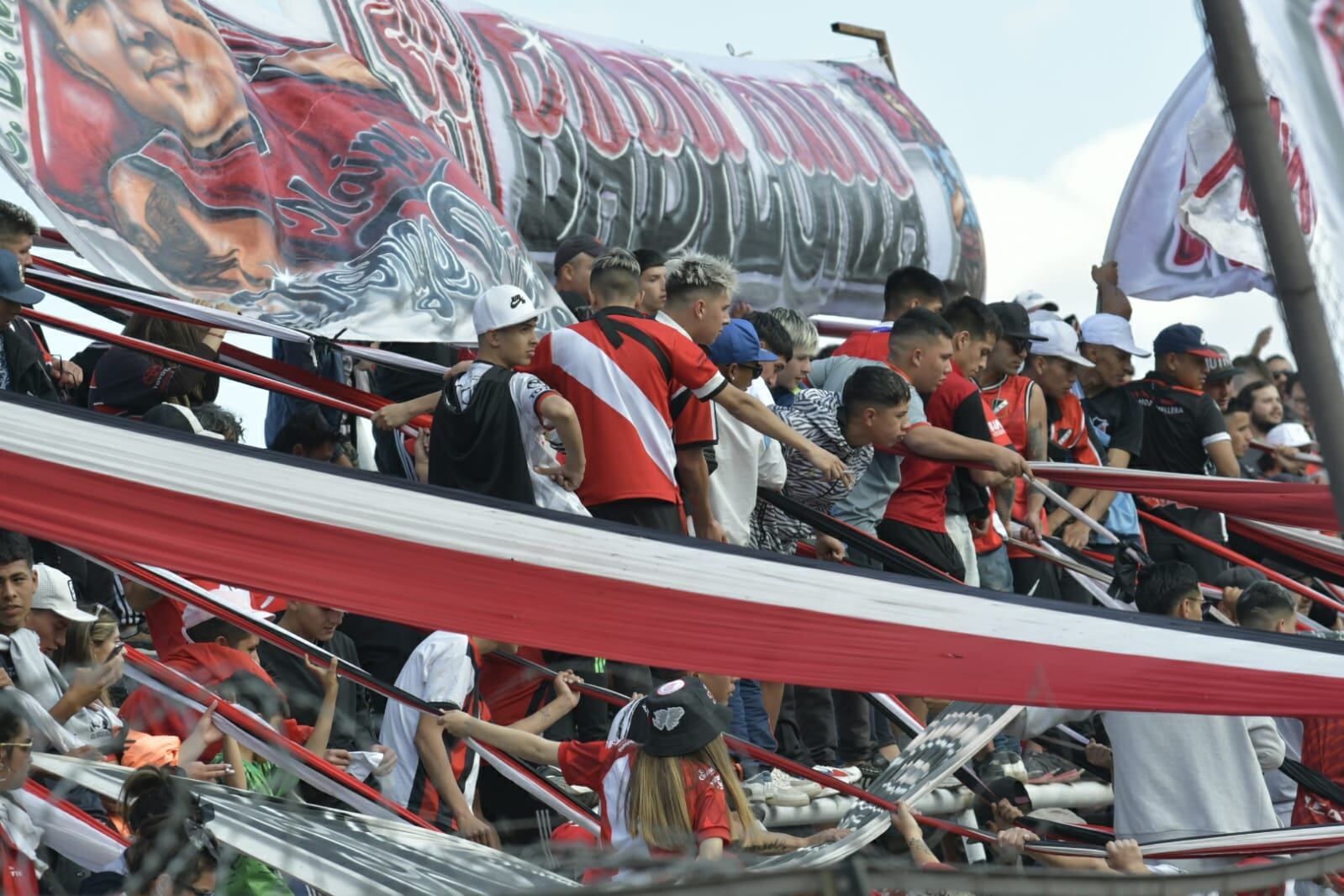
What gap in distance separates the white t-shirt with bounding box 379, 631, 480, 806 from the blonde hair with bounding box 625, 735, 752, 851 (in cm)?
100

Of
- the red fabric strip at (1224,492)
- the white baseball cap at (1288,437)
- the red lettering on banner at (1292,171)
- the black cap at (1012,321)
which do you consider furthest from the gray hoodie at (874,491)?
the white baseball cap at (1288,437)

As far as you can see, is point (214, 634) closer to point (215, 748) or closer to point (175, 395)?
point (215, 748)

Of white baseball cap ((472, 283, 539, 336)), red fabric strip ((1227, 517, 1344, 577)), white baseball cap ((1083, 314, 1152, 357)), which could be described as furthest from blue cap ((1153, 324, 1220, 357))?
white baseball cap ((472, 283, 539, 336))

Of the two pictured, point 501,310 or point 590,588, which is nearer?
point 590,588

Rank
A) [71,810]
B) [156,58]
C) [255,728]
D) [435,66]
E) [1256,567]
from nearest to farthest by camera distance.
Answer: [71,810] → [255,728] → [156,58] → [1256,567] → [435,66]

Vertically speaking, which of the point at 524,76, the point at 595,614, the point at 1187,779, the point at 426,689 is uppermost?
the point at 524,76

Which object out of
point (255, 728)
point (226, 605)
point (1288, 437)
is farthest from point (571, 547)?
point (1288, 437)

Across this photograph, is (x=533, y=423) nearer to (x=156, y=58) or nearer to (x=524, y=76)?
(x=156, y=58)

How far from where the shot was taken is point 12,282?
17.4ft

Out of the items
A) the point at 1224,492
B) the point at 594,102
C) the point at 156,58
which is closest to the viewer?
the point at 1224,492

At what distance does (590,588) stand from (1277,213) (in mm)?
1773

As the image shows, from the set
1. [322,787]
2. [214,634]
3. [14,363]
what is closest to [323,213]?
[14,363]

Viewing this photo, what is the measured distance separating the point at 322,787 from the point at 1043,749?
395cm

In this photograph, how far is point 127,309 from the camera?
19.0 feet
